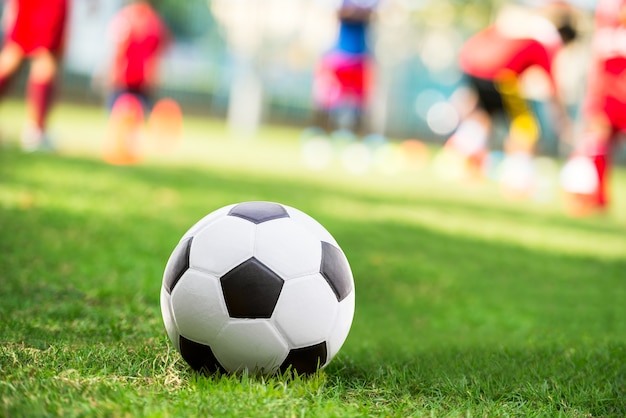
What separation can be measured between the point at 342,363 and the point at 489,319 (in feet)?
3.81

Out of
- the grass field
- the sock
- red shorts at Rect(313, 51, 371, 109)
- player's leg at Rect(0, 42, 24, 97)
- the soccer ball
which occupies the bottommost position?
the grass field

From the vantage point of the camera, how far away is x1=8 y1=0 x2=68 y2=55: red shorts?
698 cm

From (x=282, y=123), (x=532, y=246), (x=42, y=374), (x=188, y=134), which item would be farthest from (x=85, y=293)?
(x=282, y=123)

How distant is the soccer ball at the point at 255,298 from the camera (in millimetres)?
2039

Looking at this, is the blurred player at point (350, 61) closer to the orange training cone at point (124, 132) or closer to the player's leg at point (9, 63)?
the orange training cone at point (124, 132)

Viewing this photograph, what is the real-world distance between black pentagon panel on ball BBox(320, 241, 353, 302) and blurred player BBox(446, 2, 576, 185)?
6.41m

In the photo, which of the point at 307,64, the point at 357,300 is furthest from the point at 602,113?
the point at 307,64

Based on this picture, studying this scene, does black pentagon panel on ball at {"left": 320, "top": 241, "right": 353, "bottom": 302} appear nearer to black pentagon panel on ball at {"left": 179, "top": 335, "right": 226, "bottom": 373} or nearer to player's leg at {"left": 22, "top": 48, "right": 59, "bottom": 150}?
black pentagon panel on ball at {"left": 179, "top": 335, "right": 226, "bottom": 373}

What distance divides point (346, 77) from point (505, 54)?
260 centimetres

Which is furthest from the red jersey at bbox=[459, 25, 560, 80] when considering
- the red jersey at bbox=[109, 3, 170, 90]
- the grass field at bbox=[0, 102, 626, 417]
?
the red jersey at bbox=[109, 3, 170, 90]

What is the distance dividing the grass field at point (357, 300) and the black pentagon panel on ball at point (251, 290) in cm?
18

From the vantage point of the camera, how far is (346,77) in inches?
402

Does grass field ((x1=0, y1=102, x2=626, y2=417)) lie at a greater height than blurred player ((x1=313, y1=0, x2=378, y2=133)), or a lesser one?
lesser

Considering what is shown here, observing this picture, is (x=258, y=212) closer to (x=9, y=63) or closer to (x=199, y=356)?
(x=199, y=356)
